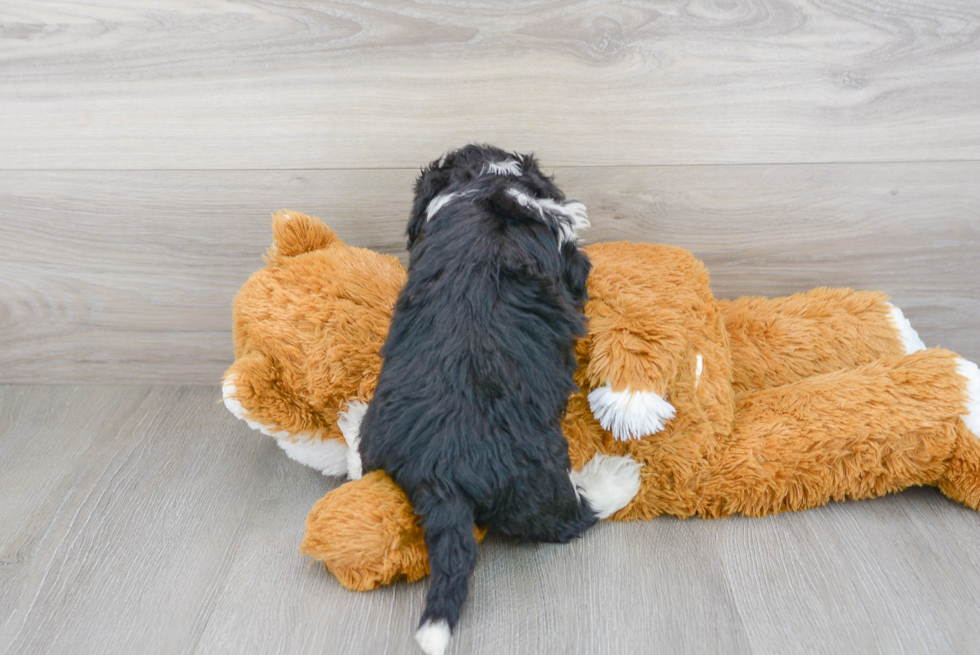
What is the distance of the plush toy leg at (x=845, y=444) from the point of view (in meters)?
0.89

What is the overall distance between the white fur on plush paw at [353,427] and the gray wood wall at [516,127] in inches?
13.2

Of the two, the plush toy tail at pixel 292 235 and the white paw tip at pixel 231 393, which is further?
the plush toy tail at pixel 292 235

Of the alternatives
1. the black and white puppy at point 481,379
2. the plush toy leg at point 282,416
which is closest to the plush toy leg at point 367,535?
the black and white puppy at point 481,379

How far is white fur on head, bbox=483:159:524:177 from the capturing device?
88cm

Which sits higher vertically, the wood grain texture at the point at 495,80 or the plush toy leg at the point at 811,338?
the wood grain texture at the point at 495,80

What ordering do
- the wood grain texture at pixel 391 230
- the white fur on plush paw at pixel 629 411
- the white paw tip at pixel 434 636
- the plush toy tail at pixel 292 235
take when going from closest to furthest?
1. the white paw tip at pixel 434 636
2. the white fur on plush paw at pixel 629 411
3. the plush toy tail at pixel 292 235
4. the wood grain texture at pixel 391 230

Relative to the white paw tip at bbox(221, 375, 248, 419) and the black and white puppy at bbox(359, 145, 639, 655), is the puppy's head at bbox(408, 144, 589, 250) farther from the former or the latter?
the white paw tip at bbox(221, 375, 248, 419)

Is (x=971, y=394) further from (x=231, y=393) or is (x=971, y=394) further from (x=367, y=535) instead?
(x=231, y=393)

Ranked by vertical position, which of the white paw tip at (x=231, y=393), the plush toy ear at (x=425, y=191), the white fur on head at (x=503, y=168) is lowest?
the white paw tip at (x=231, y=393)

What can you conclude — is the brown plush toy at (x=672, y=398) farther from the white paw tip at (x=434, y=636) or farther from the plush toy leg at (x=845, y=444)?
the white paw tip at (x=434, y=636)

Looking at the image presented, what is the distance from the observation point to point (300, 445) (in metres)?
0.96

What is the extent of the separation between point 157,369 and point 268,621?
679 mm

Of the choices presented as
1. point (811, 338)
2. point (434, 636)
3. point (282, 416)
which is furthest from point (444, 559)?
point (811, 338)

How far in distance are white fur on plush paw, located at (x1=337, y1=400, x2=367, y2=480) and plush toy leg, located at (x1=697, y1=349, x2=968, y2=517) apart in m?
0.45
